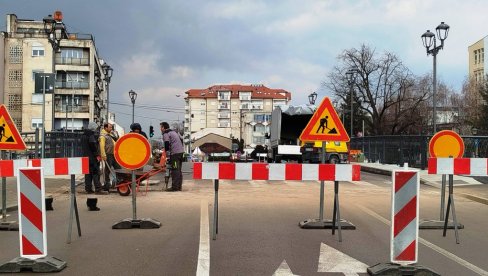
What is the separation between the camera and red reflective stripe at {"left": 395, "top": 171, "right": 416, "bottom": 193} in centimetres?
623

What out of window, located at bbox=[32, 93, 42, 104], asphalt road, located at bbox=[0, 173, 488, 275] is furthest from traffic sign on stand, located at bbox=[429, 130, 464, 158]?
window, located at bbox=[32, 93, 42, 104]

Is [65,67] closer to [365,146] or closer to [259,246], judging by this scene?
→ [365,146]

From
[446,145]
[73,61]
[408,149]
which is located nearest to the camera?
[446,145]

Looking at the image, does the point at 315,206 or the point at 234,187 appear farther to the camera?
the point at 234,187

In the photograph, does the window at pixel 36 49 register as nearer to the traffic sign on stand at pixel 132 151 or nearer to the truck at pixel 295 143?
the truck at pixel 295 143

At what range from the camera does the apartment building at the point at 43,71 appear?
78.4 meters

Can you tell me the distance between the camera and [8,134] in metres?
9.50

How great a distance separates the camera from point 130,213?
1063 cm

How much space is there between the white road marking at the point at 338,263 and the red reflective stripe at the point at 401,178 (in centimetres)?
107

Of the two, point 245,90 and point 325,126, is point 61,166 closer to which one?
point 325,126

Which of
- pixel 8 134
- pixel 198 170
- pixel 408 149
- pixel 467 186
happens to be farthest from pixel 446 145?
pixel 408 149

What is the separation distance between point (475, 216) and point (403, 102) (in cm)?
5014

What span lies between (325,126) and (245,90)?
16109cm

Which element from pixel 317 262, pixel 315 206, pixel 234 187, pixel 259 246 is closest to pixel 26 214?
pixel 259 246
